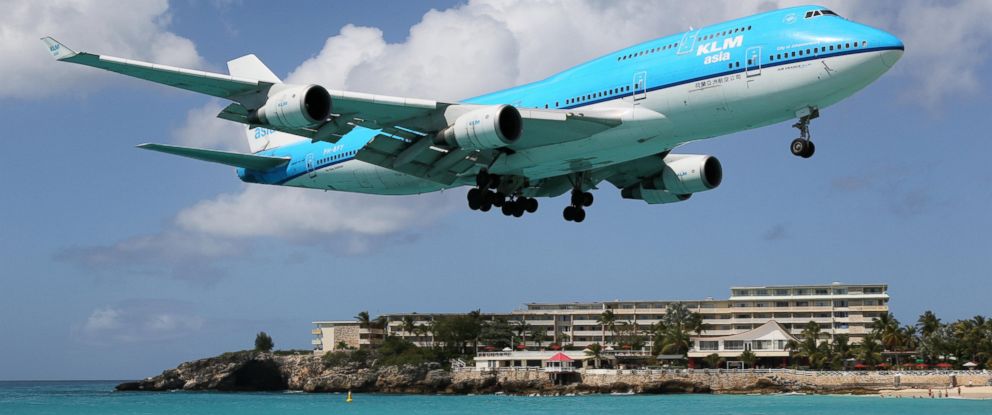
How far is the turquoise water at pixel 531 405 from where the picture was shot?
124m

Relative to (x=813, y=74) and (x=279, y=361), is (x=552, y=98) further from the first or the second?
(x=279, y=361)

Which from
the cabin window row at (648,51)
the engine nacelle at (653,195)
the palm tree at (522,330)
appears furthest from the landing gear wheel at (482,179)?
the palm tree at (522,330)

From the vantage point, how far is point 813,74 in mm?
36250

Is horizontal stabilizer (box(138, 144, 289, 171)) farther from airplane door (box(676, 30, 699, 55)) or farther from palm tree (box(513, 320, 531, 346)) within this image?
palm tree (box(513, 320, 531, 346))

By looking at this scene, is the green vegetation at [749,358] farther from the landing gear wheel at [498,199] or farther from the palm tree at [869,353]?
the landing gear wheel at [498,199]

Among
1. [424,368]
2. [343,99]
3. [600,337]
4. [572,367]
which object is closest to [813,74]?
[343,99]

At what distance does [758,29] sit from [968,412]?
94883mm

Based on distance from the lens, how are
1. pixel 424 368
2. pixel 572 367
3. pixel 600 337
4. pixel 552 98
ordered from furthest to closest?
pixel 600 337 → pixel 424 368 → pixel 572 367 → pixel 552 98

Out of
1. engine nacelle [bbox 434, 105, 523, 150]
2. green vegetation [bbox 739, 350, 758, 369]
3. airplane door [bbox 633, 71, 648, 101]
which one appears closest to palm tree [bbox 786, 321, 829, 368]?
green vegetation [bbox 739, 350, 758, 369]

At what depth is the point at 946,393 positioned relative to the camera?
136m

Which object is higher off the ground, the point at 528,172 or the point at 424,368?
the point at 528,172

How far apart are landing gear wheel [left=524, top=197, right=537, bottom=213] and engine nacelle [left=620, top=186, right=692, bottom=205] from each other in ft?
14.2

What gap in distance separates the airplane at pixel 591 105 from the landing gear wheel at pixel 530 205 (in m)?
2.20

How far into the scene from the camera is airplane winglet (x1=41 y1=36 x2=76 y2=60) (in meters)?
36.8
